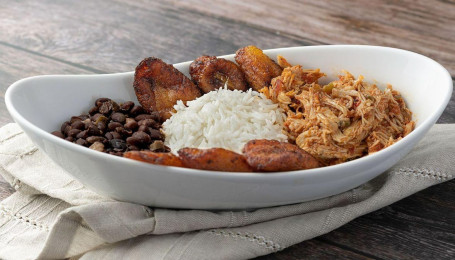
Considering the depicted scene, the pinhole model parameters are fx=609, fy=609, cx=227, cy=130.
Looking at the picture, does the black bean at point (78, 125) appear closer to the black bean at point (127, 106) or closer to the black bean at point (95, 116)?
the black bean at point (95, 116)

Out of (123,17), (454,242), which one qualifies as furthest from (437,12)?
(454,242)

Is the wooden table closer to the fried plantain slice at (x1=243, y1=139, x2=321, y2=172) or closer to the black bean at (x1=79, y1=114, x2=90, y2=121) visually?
the black bean at (x1=79, y1=114, x2=90, y2=121)

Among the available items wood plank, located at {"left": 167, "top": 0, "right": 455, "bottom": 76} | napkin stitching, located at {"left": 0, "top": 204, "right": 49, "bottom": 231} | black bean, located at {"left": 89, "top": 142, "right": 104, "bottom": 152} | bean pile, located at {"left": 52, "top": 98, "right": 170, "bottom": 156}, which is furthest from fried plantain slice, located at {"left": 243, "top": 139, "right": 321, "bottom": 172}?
wood plank, located at {"left": 167, "top": 0, "right": 455, "bottom": 76}

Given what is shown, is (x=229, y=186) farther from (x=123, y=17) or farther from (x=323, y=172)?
(x=123, y=17)

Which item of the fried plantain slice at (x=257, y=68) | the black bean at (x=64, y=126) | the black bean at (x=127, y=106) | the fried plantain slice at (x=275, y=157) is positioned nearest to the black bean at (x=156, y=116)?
the black bean at (x=127, y=106)

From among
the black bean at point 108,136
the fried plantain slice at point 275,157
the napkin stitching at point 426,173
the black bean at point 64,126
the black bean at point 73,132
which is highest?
the fried plantain slice at point 275,157
